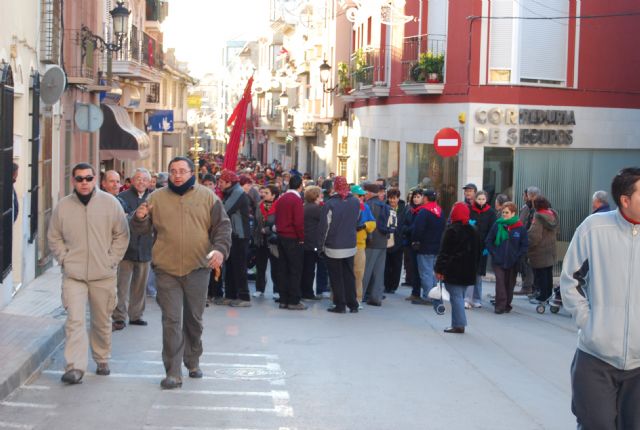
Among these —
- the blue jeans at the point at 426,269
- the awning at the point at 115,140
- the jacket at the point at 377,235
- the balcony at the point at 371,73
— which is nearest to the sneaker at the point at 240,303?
the jacket at the point at 377,235

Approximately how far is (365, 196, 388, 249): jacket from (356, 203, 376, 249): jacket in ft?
0.56

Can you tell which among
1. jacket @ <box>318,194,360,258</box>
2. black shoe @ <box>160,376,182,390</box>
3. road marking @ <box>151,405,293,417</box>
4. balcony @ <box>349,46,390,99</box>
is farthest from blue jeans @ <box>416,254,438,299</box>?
balcony @ <box>349,46,390,99</box>

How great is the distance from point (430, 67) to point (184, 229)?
56.2 feet

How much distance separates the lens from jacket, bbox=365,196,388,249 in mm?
15891

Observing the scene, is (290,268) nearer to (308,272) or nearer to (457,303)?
(308,272)

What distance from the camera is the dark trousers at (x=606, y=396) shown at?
5.48 metres

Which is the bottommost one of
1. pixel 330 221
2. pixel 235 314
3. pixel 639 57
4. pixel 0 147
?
pixel 235 314

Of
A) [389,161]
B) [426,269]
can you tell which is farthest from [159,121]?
[426,269]

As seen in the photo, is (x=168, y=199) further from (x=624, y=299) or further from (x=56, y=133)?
(x=56, y=133)

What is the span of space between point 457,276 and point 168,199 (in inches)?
205

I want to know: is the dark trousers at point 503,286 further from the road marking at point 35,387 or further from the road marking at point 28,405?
the road marking at point 28,405

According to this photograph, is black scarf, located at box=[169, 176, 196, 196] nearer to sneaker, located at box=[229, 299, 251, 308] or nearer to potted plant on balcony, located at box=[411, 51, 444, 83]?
sneaker, located at box=[229, 299, 251, 308]

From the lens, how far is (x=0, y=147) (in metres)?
12.1

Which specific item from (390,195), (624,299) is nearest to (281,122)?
(390,195)
